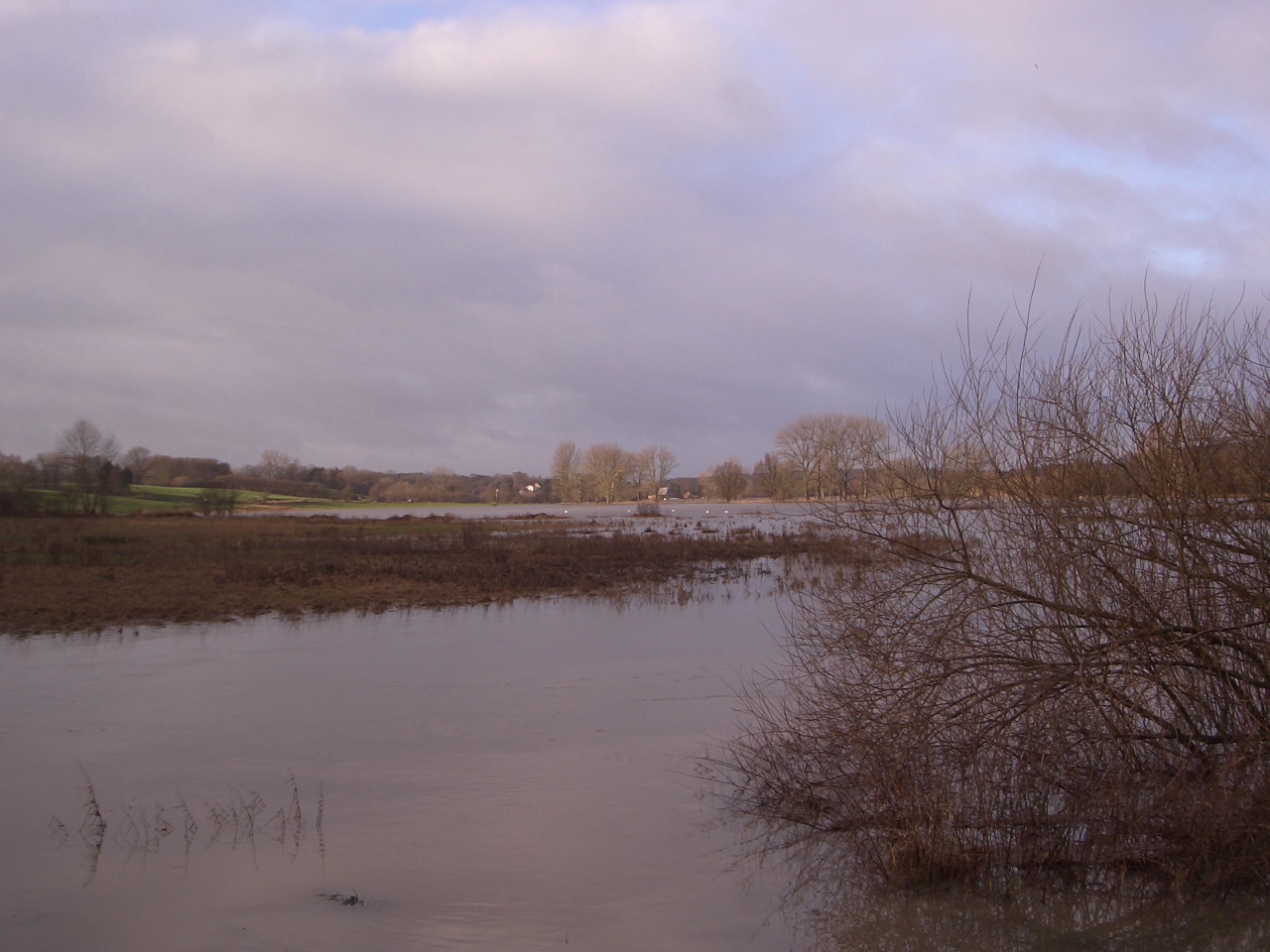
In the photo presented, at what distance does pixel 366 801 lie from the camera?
25.0ft

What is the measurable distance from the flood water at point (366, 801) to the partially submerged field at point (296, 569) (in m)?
2.83

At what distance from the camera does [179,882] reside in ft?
19.6

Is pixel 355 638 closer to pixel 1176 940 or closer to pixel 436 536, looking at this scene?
pixel 1176 940

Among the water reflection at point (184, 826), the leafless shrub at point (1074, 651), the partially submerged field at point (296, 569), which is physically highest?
the leafless shrub at point (1074, 651)

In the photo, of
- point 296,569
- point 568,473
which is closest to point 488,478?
point 568,473

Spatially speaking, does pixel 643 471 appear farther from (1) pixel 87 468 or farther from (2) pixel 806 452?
(2) pixel 806 452

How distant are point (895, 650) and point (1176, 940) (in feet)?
6.96

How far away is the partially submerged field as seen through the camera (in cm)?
1778

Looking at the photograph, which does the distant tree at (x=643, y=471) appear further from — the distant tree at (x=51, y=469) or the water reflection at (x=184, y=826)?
the water reflection at (x=184, y=826)

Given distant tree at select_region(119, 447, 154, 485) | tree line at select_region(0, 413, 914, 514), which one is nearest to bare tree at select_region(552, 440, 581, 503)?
tree line at select_region(0, 413, 914, 514)

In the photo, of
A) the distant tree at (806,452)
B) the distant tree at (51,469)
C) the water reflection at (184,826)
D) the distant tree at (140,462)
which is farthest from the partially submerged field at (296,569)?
the distant tree at (140,462)

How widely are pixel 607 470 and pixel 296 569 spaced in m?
81.1

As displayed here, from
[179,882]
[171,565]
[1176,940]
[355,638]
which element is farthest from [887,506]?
[171,565]

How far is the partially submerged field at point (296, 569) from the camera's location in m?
17.8
